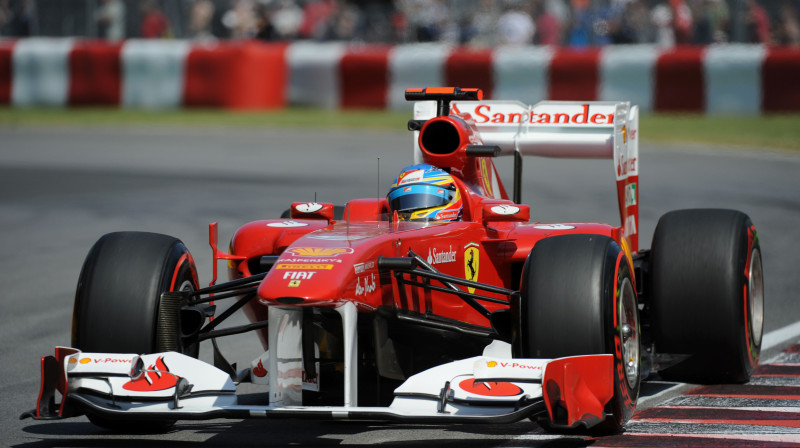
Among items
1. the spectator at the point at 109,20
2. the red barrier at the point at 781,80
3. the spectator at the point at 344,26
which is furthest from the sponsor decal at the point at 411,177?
the spectator at the point at 109,20

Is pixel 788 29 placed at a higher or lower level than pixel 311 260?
higher

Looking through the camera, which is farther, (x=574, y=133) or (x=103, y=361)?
(x=574, y=133)

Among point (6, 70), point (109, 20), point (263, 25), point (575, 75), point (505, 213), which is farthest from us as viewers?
point (109, 20)

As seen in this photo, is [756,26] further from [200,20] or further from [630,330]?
[630,330]

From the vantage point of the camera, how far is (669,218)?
7.80 m

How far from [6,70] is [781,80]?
1487cm

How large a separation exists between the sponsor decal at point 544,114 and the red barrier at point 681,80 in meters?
13.7

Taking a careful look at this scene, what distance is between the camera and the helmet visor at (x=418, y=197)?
732cm

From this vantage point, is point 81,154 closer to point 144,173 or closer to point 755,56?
point 144,173

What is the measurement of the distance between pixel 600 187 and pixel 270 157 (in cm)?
561

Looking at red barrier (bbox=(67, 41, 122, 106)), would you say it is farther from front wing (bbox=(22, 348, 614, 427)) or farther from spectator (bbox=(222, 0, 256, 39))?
front wing (bbox=(22, 348, 614, 427))

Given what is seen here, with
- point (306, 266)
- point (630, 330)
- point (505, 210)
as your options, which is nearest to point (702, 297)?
point (630, 330)

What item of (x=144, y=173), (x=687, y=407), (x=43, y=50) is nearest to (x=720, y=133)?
(x=144, y=173)

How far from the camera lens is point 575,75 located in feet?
75.9
